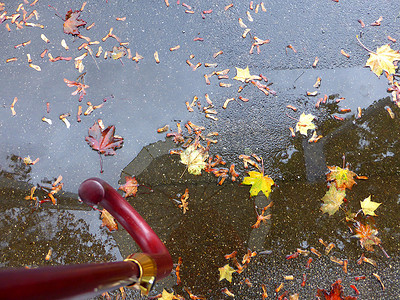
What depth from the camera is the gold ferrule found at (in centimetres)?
92

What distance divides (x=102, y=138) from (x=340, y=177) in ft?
6.58

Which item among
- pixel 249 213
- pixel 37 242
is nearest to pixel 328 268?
pixel 249 213

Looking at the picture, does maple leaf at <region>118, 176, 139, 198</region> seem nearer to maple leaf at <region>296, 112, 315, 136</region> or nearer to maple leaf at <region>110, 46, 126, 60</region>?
maple leaf at <region>110, 46, 126, 60</region>

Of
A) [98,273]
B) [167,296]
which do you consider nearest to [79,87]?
[167,296]

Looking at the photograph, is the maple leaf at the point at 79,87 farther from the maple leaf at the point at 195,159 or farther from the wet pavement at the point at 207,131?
the maple leaf at the point at 195,159

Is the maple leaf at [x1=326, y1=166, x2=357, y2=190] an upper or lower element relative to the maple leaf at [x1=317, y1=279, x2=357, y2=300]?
upper

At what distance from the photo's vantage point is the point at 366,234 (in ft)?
7.67

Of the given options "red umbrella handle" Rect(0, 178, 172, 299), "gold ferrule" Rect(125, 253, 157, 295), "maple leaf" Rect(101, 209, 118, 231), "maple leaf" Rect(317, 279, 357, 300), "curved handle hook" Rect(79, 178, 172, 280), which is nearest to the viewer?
"red umbrella handle" Rect(0, 178, 172, 299)

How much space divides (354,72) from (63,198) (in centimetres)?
267

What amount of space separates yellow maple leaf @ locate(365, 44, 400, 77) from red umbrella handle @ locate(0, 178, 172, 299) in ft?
7.68

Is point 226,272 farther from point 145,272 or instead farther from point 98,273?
point 98,273

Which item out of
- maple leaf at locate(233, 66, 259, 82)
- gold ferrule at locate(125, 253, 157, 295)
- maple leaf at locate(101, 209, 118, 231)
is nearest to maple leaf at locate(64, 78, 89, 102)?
maple leaf at locate(101, 209, 118, 231)

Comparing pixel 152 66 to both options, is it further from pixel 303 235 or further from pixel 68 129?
pixel 303 235

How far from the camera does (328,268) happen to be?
2.32 m
